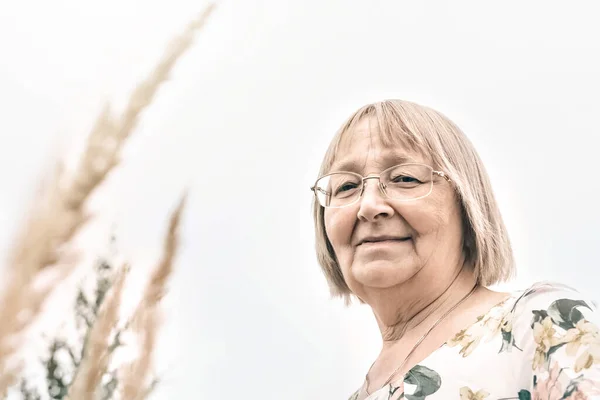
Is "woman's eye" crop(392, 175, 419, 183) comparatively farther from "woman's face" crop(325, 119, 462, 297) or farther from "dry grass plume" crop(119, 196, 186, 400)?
"dry grass plume" crop(119, 196, 186, 400)

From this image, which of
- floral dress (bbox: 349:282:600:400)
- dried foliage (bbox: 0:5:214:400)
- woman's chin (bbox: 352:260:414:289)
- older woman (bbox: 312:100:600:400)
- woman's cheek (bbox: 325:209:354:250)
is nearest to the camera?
dried foliage (bbox: 0:5:214:400)

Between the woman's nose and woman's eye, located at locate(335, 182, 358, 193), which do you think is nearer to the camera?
the woman's nose

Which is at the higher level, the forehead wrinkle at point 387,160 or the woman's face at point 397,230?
the forehead wrinkle at point 387,160

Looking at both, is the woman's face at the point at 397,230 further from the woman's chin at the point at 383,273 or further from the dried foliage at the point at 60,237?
the dried foliage at the point at 60,237

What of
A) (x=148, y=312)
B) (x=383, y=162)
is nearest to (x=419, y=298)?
(x=383, y=162)

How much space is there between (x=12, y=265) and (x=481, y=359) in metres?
1.29

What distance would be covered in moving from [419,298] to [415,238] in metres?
0.19

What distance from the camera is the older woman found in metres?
1.64

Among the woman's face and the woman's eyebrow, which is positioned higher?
the woman's eyebrow

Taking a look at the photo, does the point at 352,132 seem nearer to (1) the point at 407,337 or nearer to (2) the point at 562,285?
(1) the point at 407,337

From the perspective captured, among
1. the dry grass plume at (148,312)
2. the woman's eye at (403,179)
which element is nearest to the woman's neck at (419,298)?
the woman's eye at (403,179)

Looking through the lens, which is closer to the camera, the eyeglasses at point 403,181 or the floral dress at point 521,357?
the floral dress at point 521,357

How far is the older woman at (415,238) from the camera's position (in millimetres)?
1643

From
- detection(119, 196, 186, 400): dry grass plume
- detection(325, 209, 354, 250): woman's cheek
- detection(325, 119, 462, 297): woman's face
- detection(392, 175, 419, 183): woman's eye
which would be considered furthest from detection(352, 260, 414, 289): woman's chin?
detection(119, 196, 186, 400): dry grass plume
